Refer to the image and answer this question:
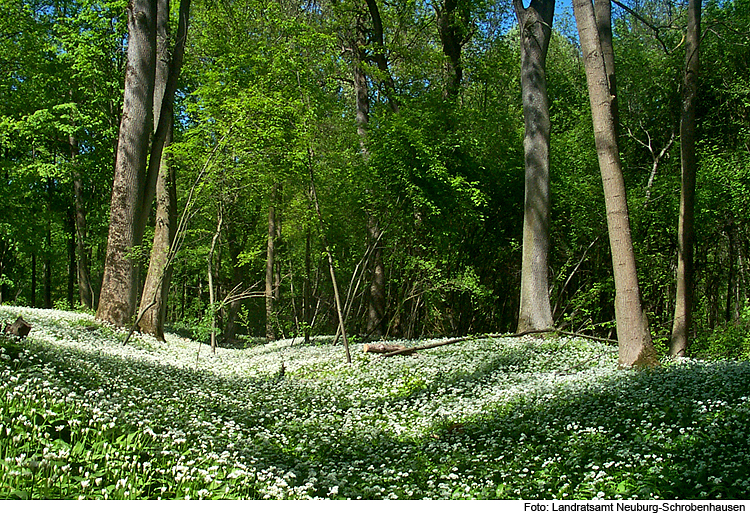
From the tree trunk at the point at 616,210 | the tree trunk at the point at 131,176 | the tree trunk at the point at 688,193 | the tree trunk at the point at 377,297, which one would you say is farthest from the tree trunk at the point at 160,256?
the tree trunk at the point at 688,193

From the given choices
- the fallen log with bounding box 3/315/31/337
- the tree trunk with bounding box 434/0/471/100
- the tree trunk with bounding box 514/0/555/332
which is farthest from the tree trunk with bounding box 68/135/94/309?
the tree trunk with bounding box 514/0/555/332

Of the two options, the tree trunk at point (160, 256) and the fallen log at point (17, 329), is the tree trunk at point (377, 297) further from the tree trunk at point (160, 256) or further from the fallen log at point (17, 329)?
the fallen log at point (17, 329)

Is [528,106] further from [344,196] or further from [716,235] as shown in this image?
[716,235]

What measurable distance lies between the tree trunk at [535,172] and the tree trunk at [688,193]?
284cm

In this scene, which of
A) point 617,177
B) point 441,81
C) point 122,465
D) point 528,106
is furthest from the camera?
point 441,81

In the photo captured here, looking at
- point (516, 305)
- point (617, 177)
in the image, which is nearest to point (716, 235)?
point (516, 305)

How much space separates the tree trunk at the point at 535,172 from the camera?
1287 cm

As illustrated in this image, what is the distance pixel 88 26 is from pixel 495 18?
1728 centimetres

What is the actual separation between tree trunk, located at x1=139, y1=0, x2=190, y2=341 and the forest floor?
5.37 meters

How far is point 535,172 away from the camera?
1326 centimetres

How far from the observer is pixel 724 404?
5.91m

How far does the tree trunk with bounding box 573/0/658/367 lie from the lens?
8.62 metres

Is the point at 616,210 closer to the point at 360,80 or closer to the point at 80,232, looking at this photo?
the point at 360,80

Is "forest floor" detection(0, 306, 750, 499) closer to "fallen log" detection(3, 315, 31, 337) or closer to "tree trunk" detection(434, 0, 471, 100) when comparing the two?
"fallen log" detection(3, 315, 31, 337)
